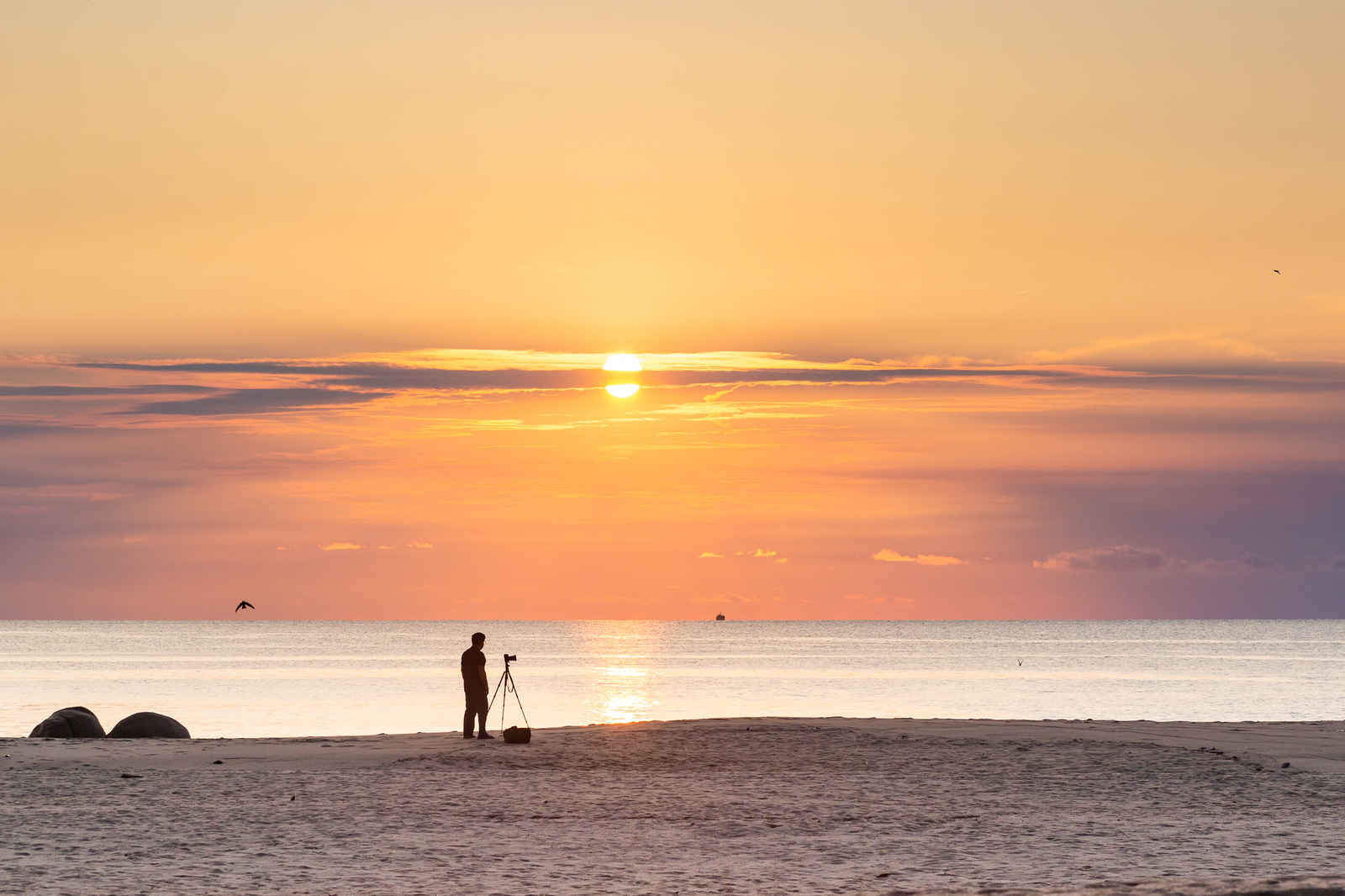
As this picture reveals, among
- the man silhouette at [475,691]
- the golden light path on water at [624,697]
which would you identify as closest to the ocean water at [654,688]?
the golden light path on water at [624,697]

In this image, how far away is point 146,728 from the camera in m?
27.8

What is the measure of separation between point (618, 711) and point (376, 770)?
31.1 meters

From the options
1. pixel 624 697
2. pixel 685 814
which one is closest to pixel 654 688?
pixel 624 697

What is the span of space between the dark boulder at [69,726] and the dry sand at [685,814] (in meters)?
3.53

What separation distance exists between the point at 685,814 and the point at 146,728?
16.2 m

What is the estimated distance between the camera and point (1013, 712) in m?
53.4

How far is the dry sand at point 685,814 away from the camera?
12000 mm

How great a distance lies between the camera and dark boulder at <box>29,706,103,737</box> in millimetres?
27500

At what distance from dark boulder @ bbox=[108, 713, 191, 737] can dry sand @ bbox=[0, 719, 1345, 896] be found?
2.92 meters

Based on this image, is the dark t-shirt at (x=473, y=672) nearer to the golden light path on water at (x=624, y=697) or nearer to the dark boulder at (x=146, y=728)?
the dark boulder at (x=146, y=728)

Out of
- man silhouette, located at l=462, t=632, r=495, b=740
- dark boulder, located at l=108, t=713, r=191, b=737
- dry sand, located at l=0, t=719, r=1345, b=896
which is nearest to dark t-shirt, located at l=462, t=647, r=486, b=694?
man silhouette, located at l=462, t=632, r=495, b=740

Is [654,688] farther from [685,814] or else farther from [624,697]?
[685,814]

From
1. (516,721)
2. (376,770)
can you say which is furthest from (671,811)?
(516,721)

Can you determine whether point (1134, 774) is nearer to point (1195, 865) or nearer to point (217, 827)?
point (1195, 865)
